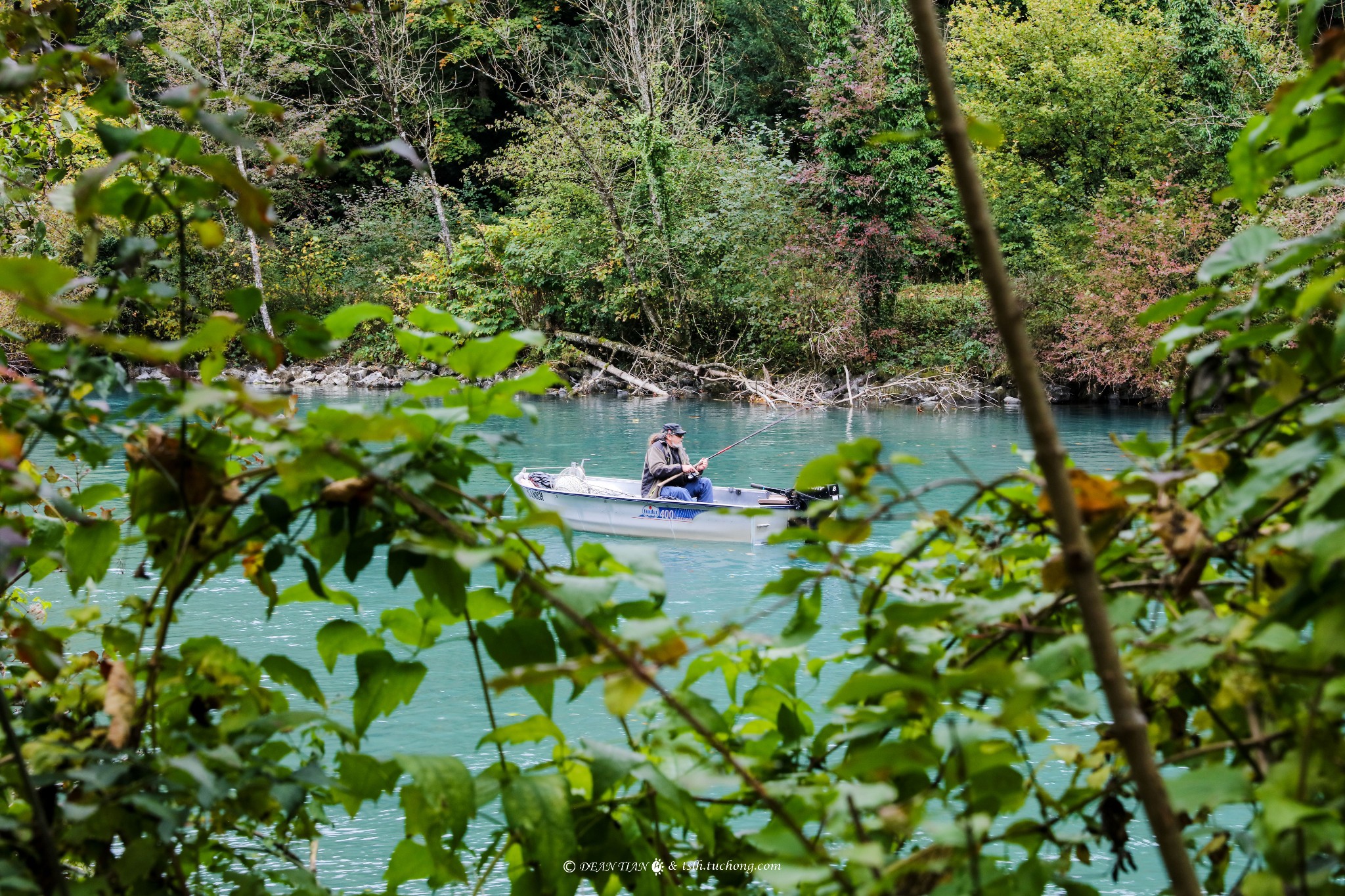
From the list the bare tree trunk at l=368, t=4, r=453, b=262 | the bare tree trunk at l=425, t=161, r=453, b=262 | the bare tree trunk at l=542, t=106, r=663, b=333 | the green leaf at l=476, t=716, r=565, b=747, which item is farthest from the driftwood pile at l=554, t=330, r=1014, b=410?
the green leaf at l=476, t=716, r=565, b=747

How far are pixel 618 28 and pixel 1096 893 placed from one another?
28576 mm

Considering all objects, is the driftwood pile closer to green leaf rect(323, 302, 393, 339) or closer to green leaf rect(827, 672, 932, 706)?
green leaf rect(323, 302, 393, 339)

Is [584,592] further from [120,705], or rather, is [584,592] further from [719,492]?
[719,492]

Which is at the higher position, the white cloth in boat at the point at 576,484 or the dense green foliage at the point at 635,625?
the dense green foliage at the point at 635,625

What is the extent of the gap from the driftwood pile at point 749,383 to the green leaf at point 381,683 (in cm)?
1978

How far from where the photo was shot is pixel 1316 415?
855 millimetres

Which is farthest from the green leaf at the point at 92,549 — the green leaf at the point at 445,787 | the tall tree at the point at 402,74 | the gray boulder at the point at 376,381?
the tall tree at the point at 402,74

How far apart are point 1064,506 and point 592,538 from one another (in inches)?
441

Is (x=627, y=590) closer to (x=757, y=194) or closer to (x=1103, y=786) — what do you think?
(x=1103, y=786)

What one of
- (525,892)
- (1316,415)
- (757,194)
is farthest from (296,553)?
(757,194)

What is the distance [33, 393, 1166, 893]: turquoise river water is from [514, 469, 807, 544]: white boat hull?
0.14m

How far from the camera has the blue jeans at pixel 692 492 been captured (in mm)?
11141

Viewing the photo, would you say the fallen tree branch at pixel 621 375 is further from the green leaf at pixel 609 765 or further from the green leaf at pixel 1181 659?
the green leaf at pixel 1181 659

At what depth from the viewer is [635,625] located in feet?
2.89
